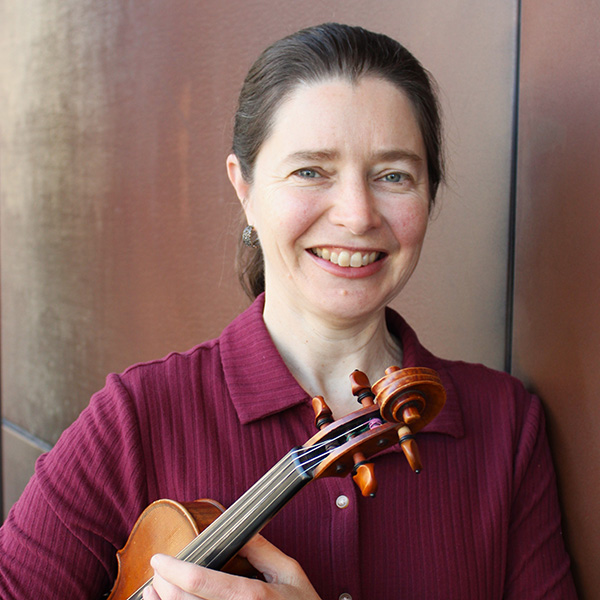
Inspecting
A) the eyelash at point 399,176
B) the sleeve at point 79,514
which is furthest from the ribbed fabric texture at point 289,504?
the eyelash at point 399,176

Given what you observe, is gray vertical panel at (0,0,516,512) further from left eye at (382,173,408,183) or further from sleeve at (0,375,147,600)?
sleeve at (0,375,147,600)

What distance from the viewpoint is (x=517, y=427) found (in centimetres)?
150

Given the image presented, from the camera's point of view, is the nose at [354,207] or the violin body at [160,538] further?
the nose at [354,207]

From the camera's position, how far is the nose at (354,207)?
1.30 meters

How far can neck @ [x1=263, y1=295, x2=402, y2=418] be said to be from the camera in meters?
1.44

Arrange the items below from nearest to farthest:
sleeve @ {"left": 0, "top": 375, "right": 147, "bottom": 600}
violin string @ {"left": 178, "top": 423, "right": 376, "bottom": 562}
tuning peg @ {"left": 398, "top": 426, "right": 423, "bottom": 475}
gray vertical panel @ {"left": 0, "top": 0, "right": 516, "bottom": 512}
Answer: tuning peg @ {"left": 398, "top": 426, "right": 423, "bottom": 475}, violin string @ {"left": 178, "top": 423, "right": 376, "bottom": 562}, sleeve @ {"left": 0, "top": 375, "right": 147, "bottom": 600}, gray vertical panel @ {"left": 0, "top": 0, "right": 516, "bottom": 512}

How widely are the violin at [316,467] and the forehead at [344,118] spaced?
0.41m

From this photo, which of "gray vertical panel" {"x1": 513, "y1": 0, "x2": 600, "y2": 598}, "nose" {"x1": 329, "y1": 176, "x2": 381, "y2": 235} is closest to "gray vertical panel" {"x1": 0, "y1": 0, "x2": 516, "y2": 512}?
"gray vertical panel" {"x1": 513, "y1": 0, "x2": 600, "y2": 598}

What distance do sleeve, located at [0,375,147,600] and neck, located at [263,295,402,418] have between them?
32 centimetres

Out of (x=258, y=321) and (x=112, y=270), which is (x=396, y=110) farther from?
(x=112, y=270)

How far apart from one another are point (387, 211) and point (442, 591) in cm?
65

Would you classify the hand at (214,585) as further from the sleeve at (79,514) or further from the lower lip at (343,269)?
the lower lip at (343,269)

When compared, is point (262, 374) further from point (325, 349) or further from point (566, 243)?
point (566, 243)

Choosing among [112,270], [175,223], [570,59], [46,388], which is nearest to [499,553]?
[570,59]
